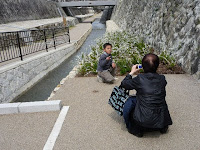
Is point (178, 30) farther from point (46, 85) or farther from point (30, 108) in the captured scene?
point (46, 85)

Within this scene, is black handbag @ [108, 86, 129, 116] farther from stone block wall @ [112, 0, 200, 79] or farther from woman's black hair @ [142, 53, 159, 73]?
stone block wall @ [112, 0, 200, 79]

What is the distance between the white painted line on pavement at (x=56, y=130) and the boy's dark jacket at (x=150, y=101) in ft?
4.74

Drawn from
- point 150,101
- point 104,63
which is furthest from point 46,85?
point 150,101

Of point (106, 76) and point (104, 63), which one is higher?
point (104, 63)

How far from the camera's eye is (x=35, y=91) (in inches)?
327

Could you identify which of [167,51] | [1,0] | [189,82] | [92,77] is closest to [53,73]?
[92,77]

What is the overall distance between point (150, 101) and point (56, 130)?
1798 millimetres

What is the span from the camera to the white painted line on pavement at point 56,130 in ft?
10.2

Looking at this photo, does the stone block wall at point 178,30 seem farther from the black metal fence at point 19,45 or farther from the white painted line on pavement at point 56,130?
the black metal fence at point 19,45

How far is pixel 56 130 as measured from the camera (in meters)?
3.52

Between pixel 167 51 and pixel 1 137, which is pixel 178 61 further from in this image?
pixel 1 137

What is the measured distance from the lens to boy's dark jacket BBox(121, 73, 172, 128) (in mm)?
2889

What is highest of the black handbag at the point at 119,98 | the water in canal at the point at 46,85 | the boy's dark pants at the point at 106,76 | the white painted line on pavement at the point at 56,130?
the black handbag at the point at 119,98

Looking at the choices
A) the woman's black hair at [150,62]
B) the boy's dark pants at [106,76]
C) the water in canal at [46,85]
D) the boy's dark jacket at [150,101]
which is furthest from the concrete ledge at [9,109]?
the water in canal at [46,85]
